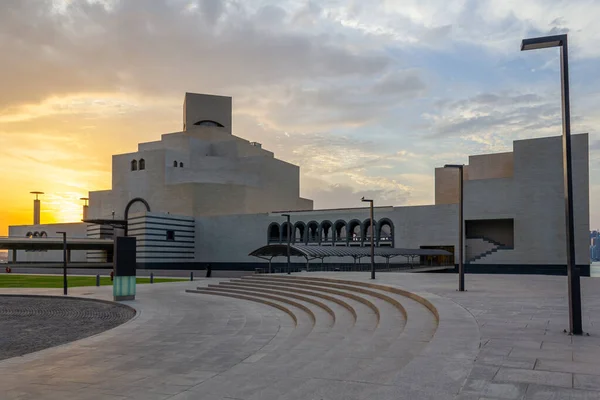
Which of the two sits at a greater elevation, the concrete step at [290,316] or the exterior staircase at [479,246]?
the exterior staircase at [479,246]

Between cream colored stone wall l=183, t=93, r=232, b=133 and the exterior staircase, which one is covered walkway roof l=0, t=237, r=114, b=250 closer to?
cream colored stone wall l=183, t=93, r=232, b=133

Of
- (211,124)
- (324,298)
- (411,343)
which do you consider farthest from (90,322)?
(211,124)

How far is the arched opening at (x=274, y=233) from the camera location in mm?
64312

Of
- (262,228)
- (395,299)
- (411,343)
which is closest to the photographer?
(411,343)

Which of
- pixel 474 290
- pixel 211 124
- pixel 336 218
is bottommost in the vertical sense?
pixel 474 290

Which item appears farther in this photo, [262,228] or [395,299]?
[262,228]

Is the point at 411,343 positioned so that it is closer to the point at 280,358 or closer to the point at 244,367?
the point at 280,358

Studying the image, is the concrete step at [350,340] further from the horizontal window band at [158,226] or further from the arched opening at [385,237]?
the horizontal window band at [158,226]

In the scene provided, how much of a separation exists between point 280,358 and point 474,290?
1077 cm

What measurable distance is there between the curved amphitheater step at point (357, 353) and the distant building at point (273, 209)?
35807 mm

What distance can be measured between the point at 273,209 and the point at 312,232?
12.9 meters

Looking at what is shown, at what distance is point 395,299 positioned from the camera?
15.1m

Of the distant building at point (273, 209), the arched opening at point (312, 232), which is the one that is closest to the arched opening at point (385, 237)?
the distant building at point (273, 209)

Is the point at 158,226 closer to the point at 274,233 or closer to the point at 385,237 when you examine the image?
the point at 274,233
